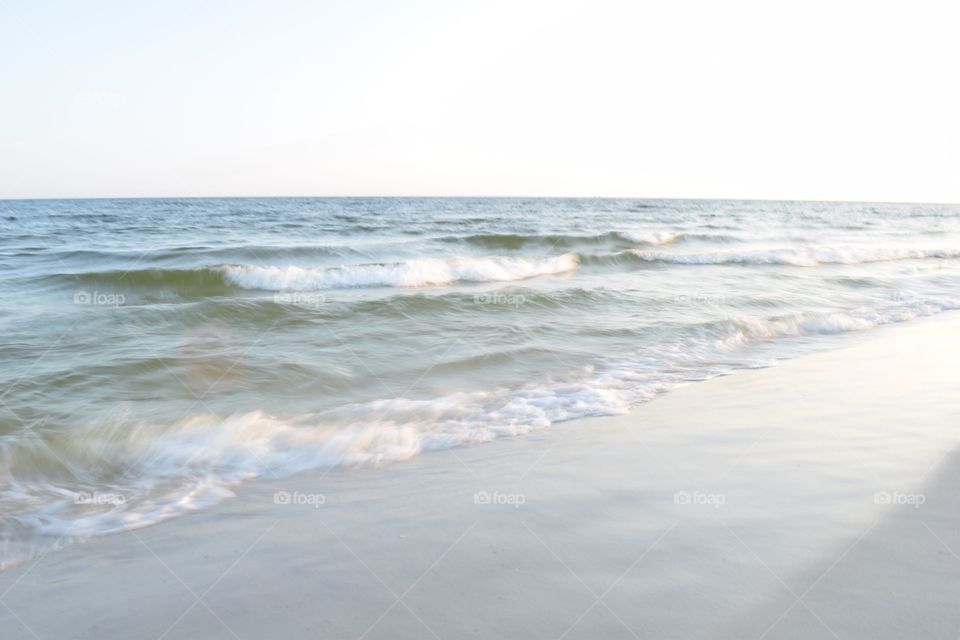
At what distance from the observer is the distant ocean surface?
451 cm

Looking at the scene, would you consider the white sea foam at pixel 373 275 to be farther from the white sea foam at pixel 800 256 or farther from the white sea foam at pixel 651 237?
the white sea foam at pixel 651 237

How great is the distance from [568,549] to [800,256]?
19.3m

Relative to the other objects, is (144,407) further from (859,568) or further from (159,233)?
(159,233)

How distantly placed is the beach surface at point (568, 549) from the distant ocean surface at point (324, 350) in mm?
580

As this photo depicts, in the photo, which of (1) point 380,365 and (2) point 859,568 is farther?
(1) point 380,365

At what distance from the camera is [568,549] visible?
304 centimetres

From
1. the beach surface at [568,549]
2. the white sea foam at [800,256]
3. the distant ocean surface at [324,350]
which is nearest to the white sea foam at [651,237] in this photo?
the white sea foam at [800,256]

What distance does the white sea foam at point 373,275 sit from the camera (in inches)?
535

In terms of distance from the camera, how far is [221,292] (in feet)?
42.5

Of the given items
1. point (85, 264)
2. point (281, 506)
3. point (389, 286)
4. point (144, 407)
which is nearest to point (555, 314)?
point (389, 286)

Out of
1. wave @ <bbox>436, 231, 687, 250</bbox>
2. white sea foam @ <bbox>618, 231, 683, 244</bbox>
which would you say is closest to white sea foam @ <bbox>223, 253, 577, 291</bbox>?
wave @ <bbox>436, 231, 687, 250</bbox>

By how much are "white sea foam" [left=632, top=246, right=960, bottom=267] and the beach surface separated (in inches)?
573

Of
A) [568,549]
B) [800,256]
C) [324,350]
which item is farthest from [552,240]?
[568,549]

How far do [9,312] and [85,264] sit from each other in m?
6.74
